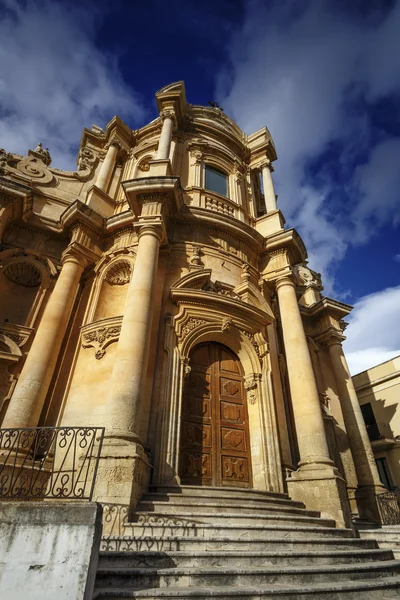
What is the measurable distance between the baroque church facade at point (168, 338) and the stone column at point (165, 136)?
0.24ft

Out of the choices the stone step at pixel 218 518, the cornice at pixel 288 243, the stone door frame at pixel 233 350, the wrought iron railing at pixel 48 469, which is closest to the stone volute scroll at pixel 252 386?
the stone door frame at pixel 233 350

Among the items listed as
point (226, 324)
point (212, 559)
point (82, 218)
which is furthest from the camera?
point (82, 218)

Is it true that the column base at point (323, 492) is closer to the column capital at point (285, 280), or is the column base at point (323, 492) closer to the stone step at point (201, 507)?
the stone step at point (201, 507)

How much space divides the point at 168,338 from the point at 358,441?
27.7ft

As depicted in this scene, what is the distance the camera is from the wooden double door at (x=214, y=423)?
27.7ft

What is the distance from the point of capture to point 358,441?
12.5 metres

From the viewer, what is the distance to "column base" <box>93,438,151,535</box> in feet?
18.3

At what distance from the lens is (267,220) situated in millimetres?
13938

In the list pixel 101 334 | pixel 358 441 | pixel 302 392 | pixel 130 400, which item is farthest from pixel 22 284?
pixel 358 441

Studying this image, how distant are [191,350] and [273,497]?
4.19 metres

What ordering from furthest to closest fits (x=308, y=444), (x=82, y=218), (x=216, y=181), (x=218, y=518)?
(x=216, y=181), (x=82, y=218), (x=308, y=444), (x=218, y=518)

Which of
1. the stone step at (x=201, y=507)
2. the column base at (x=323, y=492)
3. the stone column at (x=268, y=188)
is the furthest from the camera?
the stone column at (x=268, y=188)

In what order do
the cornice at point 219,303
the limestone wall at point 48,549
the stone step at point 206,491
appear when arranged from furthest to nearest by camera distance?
the cornice at point 219,303 < the stone step at point 206,491 < the limestone wall at point 48,549

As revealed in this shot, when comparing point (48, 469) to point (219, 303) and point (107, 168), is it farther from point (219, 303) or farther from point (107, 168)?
point (107, 168)
